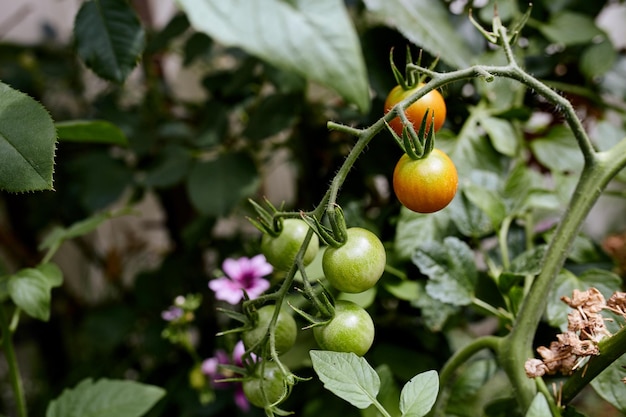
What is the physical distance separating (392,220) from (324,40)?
175 millimetres

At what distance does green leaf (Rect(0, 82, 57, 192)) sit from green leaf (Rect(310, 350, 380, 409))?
0.52 ft

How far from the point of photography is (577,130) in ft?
0.94

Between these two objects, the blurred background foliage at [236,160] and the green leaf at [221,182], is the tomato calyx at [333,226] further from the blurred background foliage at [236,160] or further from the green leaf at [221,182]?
the green leaf at [221,182]

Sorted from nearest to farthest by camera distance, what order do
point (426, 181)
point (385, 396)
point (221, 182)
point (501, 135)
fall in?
1. point (426, 181)
2. point (385, 396)
3. point (501, 135)
4. point (221, 182)

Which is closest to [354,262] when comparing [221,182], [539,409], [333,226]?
[333,226]

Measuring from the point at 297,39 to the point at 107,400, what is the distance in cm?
31

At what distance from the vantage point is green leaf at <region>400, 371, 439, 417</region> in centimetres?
26

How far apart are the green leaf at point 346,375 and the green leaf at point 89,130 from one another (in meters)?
0.28

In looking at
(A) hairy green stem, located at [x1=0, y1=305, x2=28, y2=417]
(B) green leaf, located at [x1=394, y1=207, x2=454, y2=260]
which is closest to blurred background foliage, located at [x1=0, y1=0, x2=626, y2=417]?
(B) green leaf, located at [x1=394, y1=207, x2=454, y2=260]

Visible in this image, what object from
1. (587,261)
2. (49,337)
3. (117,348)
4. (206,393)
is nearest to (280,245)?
(587,261)

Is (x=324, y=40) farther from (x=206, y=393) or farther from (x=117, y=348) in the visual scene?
(x=117, y=348)

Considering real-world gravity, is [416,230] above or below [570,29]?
below

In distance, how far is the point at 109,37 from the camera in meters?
0.46

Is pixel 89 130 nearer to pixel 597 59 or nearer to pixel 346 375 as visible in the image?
pixel 346 375
